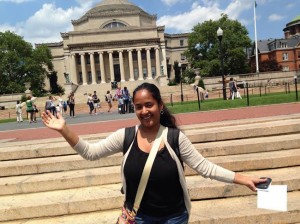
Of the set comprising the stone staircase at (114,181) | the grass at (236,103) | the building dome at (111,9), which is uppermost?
the building dome at (111,9)

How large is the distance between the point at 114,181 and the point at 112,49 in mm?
79244

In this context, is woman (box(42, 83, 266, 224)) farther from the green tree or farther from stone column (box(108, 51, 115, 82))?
stone column (box(108, 51, 115, 82))

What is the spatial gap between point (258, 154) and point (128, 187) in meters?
3.98

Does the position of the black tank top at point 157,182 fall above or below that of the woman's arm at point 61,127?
below

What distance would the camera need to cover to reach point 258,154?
239 inches

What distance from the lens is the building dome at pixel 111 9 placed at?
91000 millimetres

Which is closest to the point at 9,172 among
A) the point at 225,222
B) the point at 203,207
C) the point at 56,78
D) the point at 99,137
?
the point at 99,137

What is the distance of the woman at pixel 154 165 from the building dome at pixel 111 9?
92187 mm

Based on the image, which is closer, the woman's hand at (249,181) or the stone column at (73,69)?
the woman's hand at (249,181)

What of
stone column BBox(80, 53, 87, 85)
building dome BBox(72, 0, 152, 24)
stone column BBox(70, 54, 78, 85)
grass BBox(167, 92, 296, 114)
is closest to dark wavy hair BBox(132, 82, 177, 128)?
grass BBox(167, 92, 296, 114)

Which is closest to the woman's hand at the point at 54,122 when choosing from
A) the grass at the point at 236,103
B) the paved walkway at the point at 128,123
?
the paved walkway at the point at 128,123

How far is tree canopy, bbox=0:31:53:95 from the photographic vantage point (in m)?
72.7

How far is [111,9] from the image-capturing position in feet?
309

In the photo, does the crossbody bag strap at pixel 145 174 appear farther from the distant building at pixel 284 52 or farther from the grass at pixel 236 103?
the distant building at pixel 284 52
